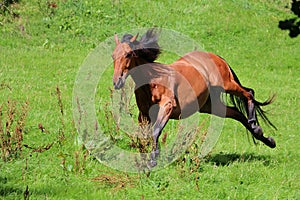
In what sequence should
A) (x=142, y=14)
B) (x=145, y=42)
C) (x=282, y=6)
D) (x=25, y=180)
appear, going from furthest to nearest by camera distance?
1. (x=282, y=6)
2. (x=142, y=14)
3. (x=145, y=42)
4. (x=25, y=180)

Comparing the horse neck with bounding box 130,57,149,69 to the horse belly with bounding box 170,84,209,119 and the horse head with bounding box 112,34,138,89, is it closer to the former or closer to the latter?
the horse head with bounding box 112,34,138,89

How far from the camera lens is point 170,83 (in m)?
7.70

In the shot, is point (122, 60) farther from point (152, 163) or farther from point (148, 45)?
point (152, 163)

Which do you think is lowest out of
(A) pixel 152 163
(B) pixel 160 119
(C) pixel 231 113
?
(C) pixel 231 113

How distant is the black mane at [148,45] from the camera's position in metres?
7.44

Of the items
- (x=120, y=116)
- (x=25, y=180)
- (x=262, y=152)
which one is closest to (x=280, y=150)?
(x=262, y=152)

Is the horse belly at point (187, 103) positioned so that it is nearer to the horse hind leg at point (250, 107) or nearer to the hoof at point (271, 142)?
the horse hind leg at point (250, 107)

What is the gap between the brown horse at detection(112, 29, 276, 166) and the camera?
7.32 meters

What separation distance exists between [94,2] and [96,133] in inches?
439

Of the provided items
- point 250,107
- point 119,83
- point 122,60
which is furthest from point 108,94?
point 119,83

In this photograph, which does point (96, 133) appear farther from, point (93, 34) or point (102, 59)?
point (93, 34)

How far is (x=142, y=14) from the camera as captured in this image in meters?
18.4

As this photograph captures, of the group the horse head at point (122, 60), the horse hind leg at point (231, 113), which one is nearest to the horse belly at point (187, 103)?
the horse hind leg at point (231, 113)

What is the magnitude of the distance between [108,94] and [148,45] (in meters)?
4.50
